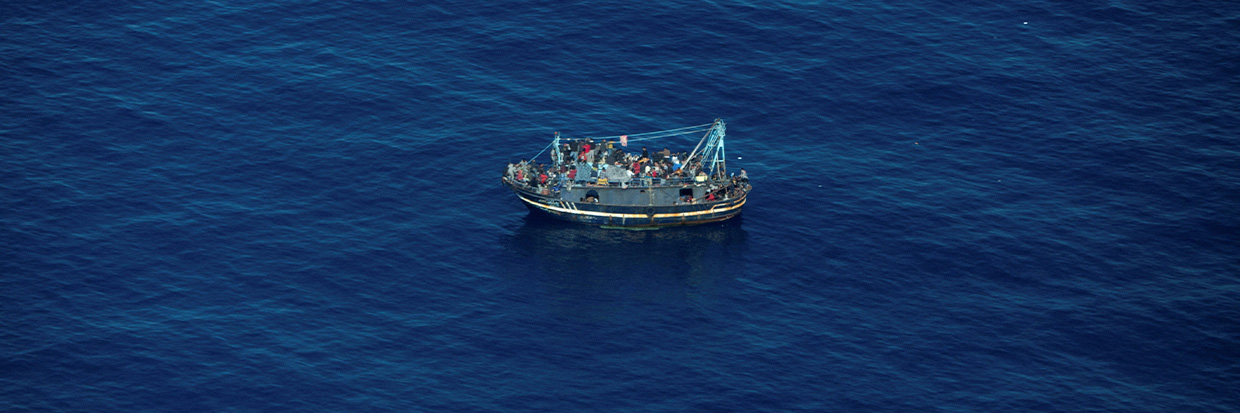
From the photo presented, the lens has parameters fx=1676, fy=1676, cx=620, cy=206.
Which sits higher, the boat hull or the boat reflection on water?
the boat hull

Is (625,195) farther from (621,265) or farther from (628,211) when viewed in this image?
(621,265)

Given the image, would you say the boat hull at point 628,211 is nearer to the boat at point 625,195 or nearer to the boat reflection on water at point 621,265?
the boat at point 625,195

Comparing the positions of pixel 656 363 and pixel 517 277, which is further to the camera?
pixel 517 277

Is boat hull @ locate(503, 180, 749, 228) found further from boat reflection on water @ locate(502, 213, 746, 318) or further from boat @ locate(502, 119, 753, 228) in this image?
boat reflection on water @ locate(502, 213, 746, 318)

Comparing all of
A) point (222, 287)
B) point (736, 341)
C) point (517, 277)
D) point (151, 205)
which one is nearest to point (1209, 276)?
point (736, 341)

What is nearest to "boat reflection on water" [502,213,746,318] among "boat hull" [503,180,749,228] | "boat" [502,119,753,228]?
"boat hull" [503,180,749,228]

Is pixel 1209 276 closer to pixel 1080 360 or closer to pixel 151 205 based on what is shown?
pixel 1080 360

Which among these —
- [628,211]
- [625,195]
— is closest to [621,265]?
[628,211]

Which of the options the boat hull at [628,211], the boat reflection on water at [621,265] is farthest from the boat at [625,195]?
the boat reflection on water at [621,265]
